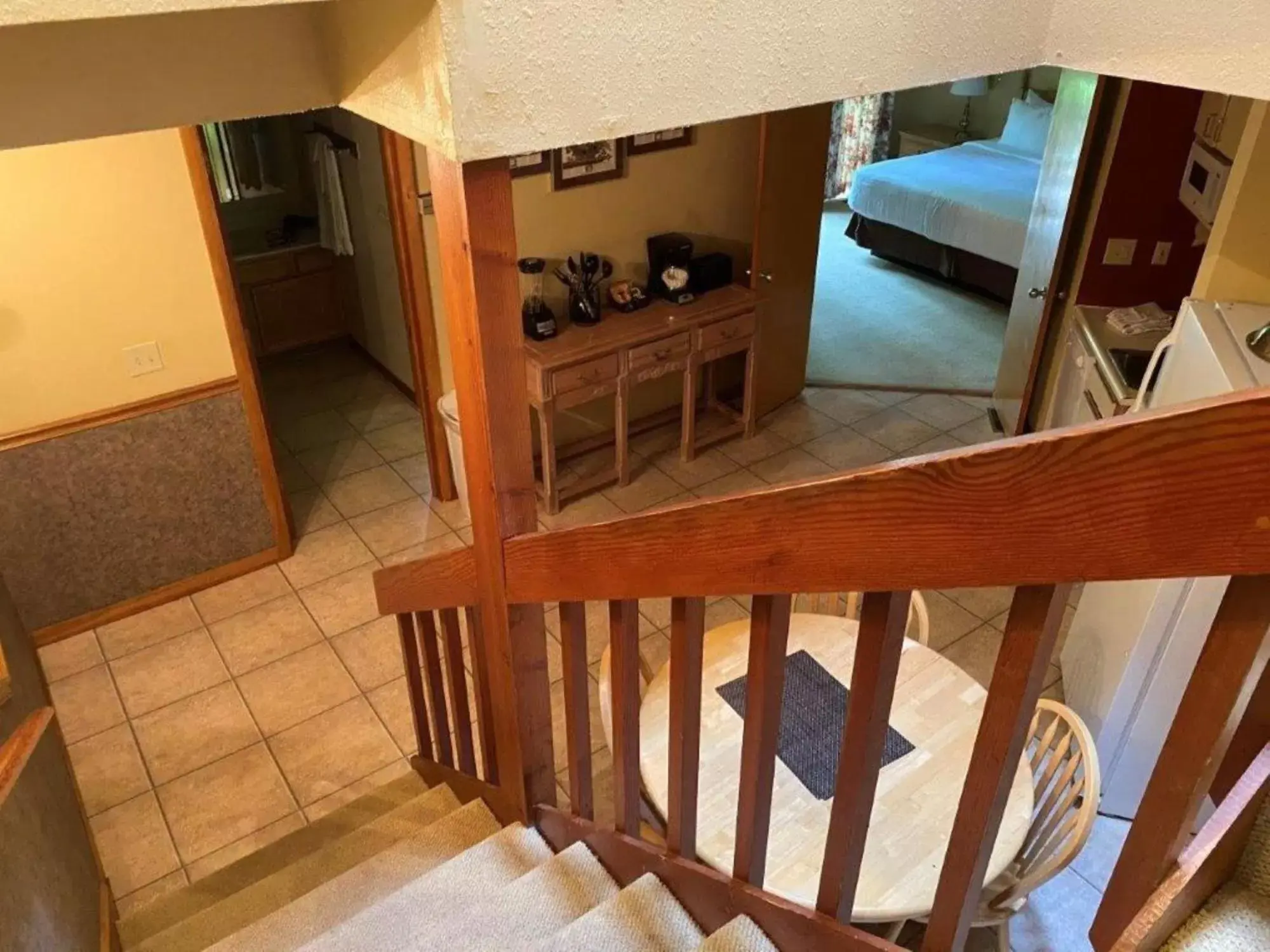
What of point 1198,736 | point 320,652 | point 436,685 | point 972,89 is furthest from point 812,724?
point 972,89

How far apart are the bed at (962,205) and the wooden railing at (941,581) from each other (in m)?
5.49

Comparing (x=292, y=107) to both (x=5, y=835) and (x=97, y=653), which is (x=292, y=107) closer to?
(x=5, y=835)

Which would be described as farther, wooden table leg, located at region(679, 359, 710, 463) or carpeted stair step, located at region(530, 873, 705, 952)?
wooden table leg, located at region(679, 359, 710, 463)

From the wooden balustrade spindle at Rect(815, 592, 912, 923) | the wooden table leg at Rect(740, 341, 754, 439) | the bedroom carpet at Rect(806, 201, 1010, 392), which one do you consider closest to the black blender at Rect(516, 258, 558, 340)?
the wooden table leg at Rect(740, 341, 754, 439)

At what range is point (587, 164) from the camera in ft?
13.7

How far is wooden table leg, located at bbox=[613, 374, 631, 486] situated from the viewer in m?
4.28

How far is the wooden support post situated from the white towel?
3974 millimetres

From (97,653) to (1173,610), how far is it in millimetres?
3700

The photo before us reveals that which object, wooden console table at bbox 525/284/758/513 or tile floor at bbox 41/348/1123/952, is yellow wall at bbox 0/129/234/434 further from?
wooden console table at bbox 525/284/758/513

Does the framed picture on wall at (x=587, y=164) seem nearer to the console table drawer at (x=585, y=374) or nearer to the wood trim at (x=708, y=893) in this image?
the console table drawer at (x=585, y=374)

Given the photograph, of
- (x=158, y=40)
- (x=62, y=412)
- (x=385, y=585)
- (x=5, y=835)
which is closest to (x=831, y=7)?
(x=158, y=40)

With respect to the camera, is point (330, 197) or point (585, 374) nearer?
point (585, 374)

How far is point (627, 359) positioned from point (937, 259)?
3.59 metres

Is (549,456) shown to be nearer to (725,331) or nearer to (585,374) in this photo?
(585,374)
